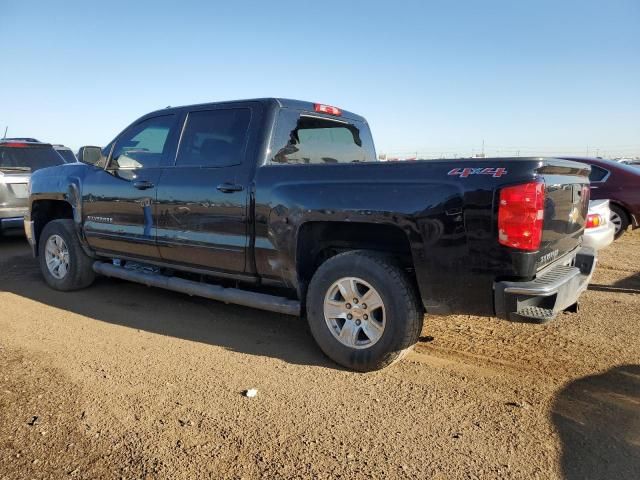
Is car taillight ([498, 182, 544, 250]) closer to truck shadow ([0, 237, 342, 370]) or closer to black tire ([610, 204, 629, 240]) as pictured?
truck shadow ([0, 237, 342, 370])

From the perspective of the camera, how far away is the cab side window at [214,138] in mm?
4379

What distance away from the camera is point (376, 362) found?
3621 mm

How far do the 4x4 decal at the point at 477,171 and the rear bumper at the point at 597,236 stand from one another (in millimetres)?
2561

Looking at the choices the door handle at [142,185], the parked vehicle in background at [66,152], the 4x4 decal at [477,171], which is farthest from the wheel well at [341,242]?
the parked vehicle in background at [66,152]

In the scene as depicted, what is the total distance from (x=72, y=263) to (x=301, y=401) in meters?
3.86

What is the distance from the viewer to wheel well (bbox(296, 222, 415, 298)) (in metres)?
3.77

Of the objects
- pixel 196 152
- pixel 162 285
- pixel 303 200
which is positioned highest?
pixel 196 152

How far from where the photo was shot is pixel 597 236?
5.28 meters

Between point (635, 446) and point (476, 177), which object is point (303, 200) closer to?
point (476, 177)

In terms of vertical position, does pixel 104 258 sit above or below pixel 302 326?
above

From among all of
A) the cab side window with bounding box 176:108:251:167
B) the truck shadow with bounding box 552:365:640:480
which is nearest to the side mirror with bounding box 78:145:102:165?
the cab side window with bounding box 176:108:251:167

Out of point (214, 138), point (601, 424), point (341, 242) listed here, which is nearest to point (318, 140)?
point (214, 138)

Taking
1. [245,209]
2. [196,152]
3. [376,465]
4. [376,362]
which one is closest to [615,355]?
[376,362]

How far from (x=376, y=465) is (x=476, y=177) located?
1.75 meters
